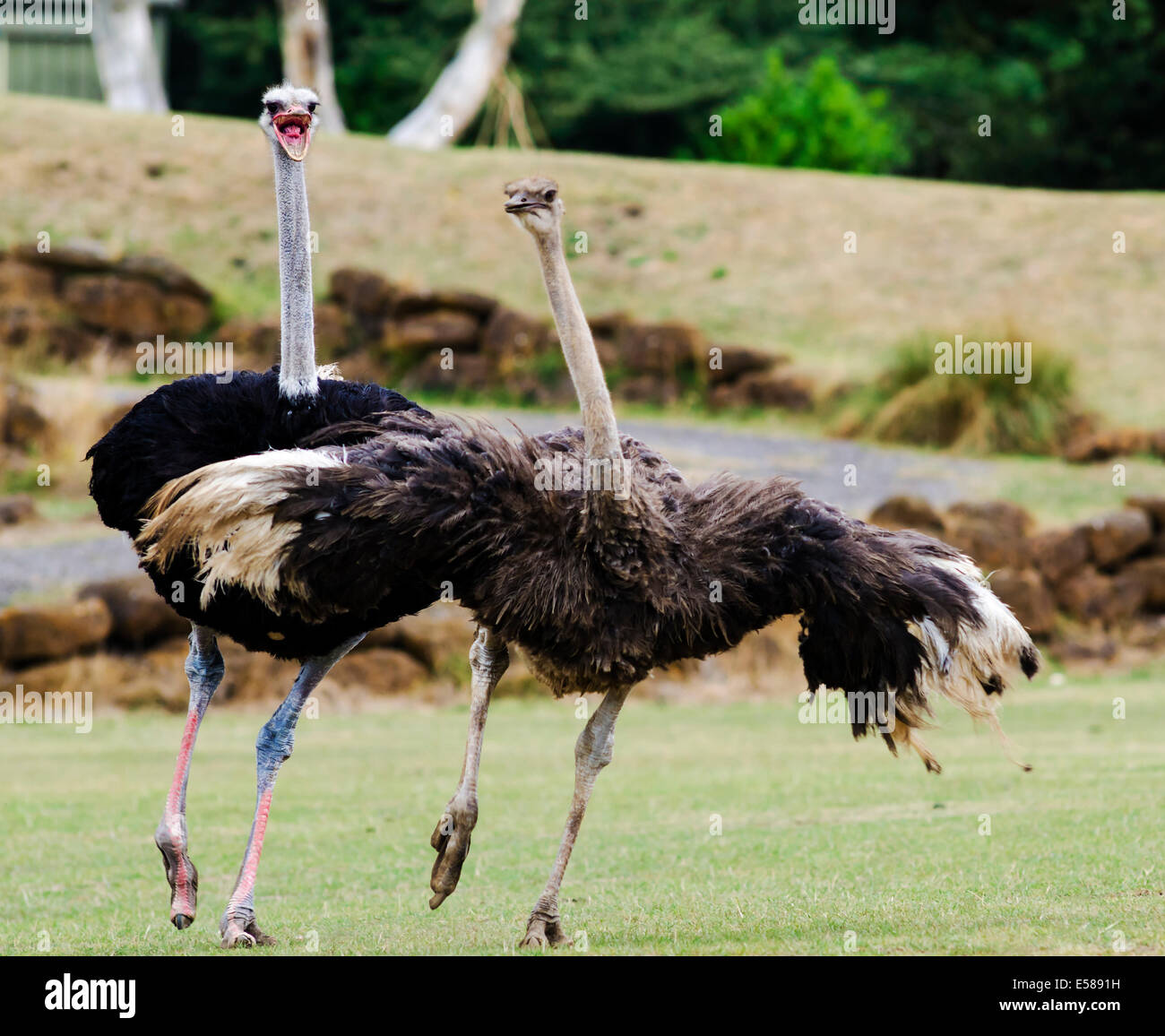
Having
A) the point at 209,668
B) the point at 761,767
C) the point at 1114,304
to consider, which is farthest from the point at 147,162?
the point at 209,668

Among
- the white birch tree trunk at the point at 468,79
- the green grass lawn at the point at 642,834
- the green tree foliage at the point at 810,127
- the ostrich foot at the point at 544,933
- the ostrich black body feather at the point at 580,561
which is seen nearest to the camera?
the ostrich black body feather at the point at 580,561

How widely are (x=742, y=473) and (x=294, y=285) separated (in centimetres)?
1274

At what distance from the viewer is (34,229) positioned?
29.2 meters

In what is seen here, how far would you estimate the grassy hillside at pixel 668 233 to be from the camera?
2842 centimetres

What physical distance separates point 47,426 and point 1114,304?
1626 cm

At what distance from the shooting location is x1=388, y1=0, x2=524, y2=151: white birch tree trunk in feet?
128

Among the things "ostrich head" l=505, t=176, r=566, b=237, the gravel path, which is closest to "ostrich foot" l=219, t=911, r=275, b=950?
"ostrich head" l=505, t=176, r=566, b=237

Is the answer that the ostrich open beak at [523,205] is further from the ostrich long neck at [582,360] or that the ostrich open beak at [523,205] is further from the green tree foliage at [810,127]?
the green tree foliage at [810,127]

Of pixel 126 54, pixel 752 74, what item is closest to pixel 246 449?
pixel 126 54

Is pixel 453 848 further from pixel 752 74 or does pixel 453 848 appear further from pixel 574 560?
pixel 752 74

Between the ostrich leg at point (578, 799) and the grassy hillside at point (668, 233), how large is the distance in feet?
63.2

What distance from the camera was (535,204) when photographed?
23.8ft

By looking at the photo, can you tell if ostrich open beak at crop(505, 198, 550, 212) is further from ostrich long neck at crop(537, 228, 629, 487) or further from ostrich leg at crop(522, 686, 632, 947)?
ostrich leg at crop(522, 686, 632, 947)

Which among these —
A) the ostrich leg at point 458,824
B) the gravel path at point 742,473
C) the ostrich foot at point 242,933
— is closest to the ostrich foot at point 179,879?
the ostrich foot at point 242,933
